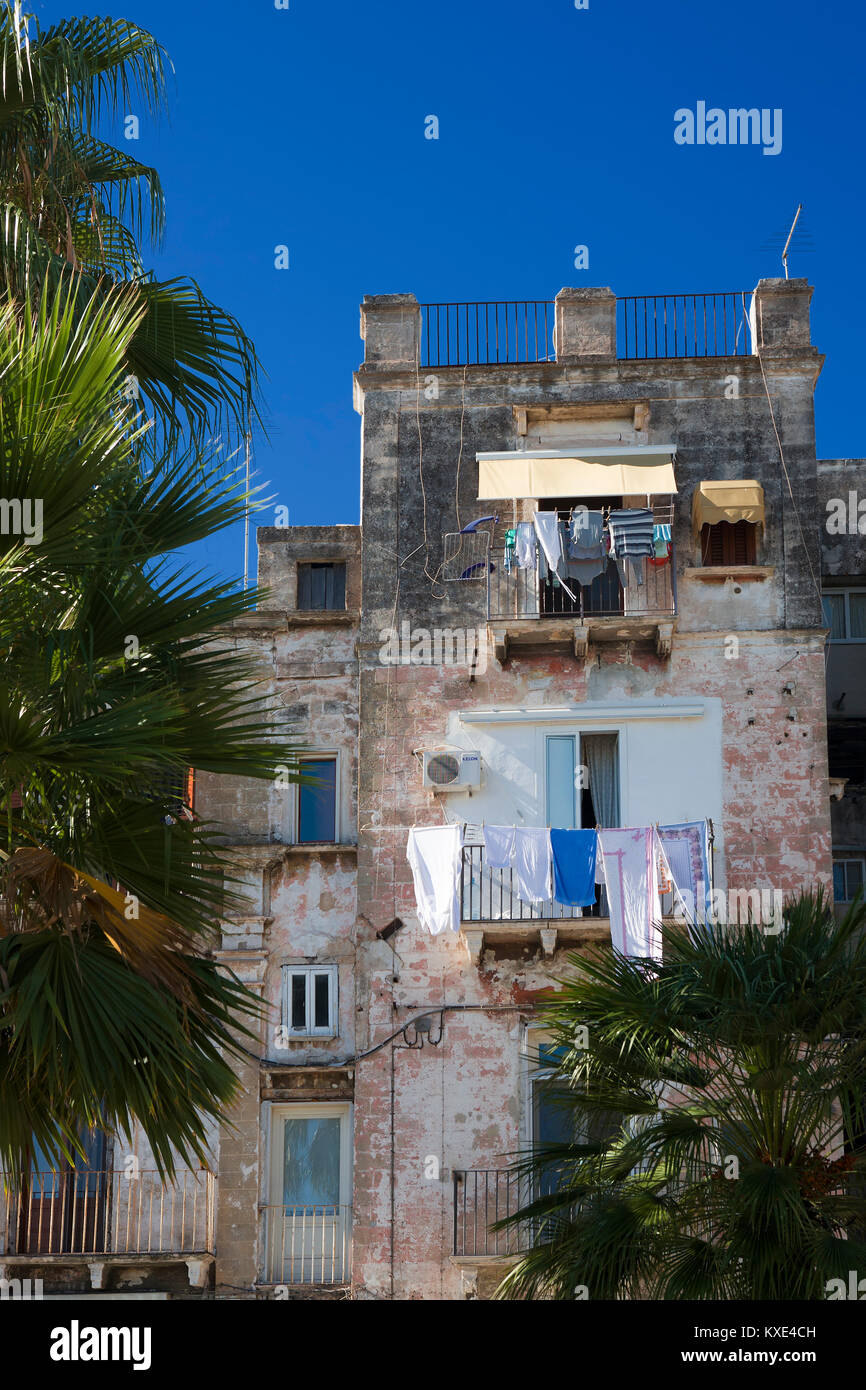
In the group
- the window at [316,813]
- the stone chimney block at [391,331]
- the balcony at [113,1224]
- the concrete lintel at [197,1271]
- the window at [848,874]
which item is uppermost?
the stone chimney block at [391,331]

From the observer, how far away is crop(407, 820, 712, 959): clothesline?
23.8 meters

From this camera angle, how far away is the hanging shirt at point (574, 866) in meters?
23.8

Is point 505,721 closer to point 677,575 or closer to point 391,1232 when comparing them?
point 677,575

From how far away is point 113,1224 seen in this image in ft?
80.0


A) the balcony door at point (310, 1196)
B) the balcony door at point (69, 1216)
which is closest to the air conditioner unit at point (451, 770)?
the balcony door at point (310, 1196)

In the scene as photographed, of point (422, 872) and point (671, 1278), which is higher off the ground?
point (422, 872)

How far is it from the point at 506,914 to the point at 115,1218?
5.94 metres

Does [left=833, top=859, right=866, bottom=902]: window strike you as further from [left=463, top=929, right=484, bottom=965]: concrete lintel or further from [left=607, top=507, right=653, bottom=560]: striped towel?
[left=463, top=929, right=484, bottom=965]: concrete lintel

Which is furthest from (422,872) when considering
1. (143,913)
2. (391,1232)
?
(143,913)

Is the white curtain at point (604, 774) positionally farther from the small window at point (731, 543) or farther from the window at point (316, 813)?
the window at point (316, 813)

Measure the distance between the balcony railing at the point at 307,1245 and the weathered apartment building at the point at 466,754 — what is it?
0.04 metres

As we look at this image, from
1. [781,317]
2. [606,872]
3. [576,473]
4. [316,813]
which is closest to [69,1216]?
[316,813]
